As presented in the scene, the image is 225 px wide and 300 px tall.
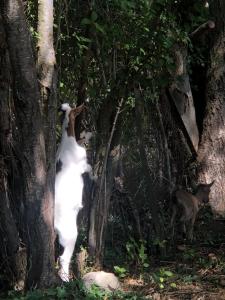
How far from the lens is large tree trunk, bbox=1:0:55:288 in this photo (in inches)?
238

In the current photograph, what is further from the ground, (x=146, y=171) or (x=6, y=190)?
(x=146, y=171)

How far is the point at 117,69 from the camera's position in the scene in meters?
7.83

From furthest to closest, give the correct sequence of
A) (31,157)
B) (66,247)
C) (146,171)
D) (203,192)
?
(203,192) → (146,171) → (66,247) → (31,157)

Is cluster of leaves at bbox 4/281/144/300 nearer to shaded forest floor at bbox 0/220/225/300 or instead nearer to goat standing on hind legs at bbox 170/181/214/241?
shaded forest floor at bbox 0/220/225/300

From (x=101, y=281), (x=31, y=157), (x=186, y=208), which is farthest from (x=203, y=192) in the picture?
(x=31, y=157)

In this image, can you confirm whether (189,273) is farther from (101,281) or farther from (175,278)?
(101,281)

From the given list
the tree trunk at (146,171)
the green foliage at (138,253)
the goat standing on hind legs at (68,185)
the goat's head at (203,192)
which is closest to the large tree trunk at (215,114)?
the goat's head at (203,192)

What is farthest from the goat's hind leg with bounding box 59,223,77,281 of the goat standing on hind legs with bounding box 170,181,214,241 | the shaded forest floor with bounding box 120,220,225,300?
the goat standing on hind legs with bounding box 170,181,214,241

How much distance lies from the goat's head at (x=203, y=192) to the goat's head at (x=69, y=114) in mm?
3224

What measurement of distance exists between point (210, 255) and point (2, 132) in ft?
11.7

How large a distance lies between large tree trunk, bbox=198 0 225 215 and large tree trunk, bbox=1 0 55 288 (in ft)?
15.6

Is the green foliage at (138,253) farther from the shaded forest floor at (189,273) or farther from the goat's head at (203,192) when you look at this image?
the goat's head at (203,192)

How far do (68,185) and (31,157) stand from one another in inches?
46.5

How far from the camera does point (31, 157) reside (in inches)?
246
